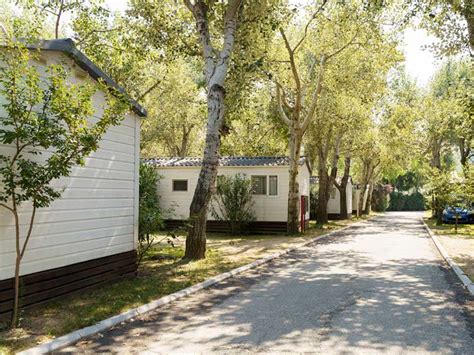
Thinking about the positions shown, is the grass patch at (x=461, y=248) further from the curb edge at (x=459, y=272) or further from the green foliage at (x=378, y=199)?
the green foliage at (x=378, y=199)

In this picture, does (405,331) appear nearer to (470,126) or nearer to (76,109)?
(76,109)

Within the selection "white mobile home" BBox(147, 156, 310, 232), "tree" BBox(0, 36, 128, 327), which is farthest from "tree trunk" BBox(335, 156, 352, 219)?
"tree" BBox(0, 36, 128, 327)

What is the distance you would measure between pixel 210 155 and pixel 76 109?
5.51m

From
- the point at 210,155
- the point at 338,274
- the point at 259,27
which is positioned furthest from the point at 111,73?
the point at 338,274

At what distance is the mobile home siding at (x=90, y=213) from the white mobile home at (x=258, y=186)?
10.1 m

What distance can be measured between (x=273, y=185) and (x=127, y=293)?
41.7 feet

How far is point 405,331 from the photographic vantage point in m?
5.36

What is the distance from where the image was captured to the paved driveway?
4867 millimetres

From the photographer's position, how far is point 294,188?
17953mm

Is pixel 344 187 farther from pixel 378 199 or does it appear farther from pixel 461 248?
pixel 378 199

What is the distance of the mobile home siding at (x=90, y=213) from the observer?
19.8 ft

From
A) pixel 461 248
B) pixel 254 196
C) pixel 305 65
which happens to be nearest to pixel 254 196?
pixel 254 196

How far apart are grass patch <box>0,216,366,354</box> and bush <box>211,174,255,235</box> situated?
191 inches

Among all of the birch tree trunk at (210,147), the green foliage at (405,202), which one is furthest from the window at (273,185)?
the green foliage at (405,202)
